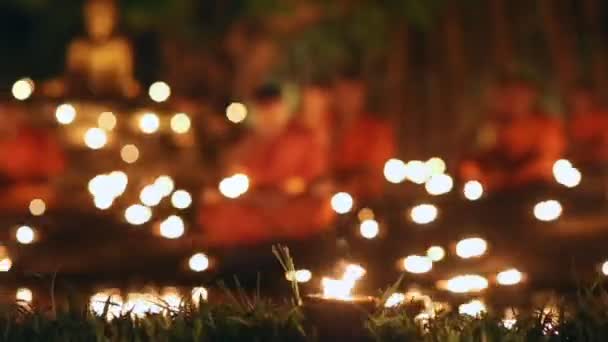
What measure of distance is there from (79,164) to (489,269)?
683 cm

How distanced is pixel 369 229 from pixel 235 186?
1.47 metres

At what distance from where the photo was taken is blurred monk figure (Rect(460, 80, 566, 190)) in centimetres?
1521

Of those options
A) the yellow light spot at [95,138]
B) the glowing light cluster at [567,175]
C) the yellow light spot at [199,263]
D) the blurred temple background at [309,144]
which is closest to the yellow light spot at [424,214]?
the blurred temple background at [309,144]

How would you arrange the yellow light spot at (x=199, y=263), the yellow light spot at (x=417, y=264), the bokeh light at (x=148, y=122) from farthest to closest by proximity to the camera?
the bokeh light at (x=148, y=122)
the yellow light spot at (x=199, y=263)
the yellow light spot at (x=417, y=264)

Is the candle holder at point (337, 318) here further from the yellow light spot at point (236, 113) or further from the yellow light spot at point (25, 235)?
the yellow light spot at point (236, 113)

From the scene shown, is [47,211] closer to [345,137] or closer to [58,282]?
[345,137]

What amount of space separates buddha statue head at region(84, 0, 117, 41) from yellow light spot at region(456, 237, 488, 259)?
671 centimetres

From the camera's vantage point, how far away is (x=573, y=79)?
57.0 feet

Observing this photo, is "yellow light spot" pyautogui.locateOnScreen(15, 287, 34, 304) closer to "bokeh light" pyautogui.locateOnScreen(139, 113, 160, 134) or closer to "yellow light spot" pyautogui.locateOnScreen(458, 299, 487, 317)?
"yellow light spot" pyautogui.locateOnScreen(458, 299, 487, 317)

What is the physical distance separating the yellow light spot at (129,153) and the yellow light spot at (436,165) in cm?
300

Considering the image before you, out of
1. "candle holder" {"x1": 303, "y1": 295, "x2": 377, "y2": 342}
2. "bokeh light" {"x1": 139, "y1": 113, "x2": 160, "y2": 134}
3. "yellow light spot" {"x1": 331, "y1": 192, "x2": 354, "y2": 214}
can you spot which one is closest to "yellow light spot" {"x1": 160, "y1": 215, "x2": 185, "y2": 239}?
"yellow light spot" {"x1": 331, "y1": 192, "x2": 354, "y2": 214}

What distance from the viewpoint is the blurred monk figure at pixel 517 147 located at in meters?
15.2

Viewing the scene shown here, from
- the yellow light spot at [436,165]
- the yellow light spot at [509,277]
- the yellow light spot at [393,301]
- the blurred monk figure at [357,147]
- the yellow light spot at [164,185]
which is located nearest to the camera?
the yellow light spot at [393,301]

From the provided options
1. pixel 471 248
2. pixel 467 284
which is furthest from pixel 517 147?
pixel 467 284
